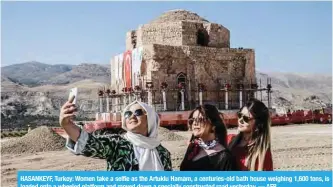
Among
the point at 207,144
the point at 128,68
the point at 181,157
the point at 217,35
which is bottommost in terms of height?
the point at 181,157

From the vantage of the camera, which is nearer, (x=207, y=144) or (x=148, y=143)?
(x=148, y=143)

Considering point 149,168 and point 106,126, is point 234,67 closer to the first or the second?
point 106,126

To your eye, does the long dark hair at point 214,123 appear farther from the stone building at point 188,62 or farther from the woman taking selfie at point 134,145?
the stone building at point 188,62

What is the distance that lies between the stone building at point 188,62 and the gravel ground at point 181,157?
16.4 feet

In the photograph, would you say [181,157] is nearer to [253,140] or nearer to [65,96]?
[253,140]

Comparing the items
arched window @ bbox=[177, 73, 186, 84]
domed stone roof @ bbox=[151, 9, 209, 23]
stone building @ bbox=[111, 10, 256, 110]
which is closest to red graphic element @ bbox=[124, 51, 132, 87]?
stone building @ bbox=[111, 10, 256, 110]

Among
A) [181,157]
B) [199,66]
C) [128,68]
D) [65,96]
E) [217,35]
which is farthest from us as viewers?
[65,96]

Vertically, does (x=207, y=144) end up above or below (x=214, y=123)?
below

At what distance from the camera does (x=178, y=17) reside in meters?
25.4

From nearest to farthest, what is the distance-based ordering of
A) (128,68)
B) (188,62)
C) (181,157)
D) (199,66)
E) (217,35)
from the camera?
(181,157)
(188,62)
(199,66)
(128,68)
(217,35)

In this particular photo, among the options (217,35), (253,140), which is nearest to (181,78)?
(217,35)

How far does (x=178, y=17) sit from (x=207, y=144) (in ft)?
71.9

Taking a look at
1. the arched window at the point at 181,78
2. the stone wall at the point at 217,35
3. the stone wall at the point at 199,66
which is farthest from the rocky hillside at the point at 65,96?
the arched window at the point at 181,78

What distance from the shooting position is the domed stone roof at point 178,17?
25172 millimetres
